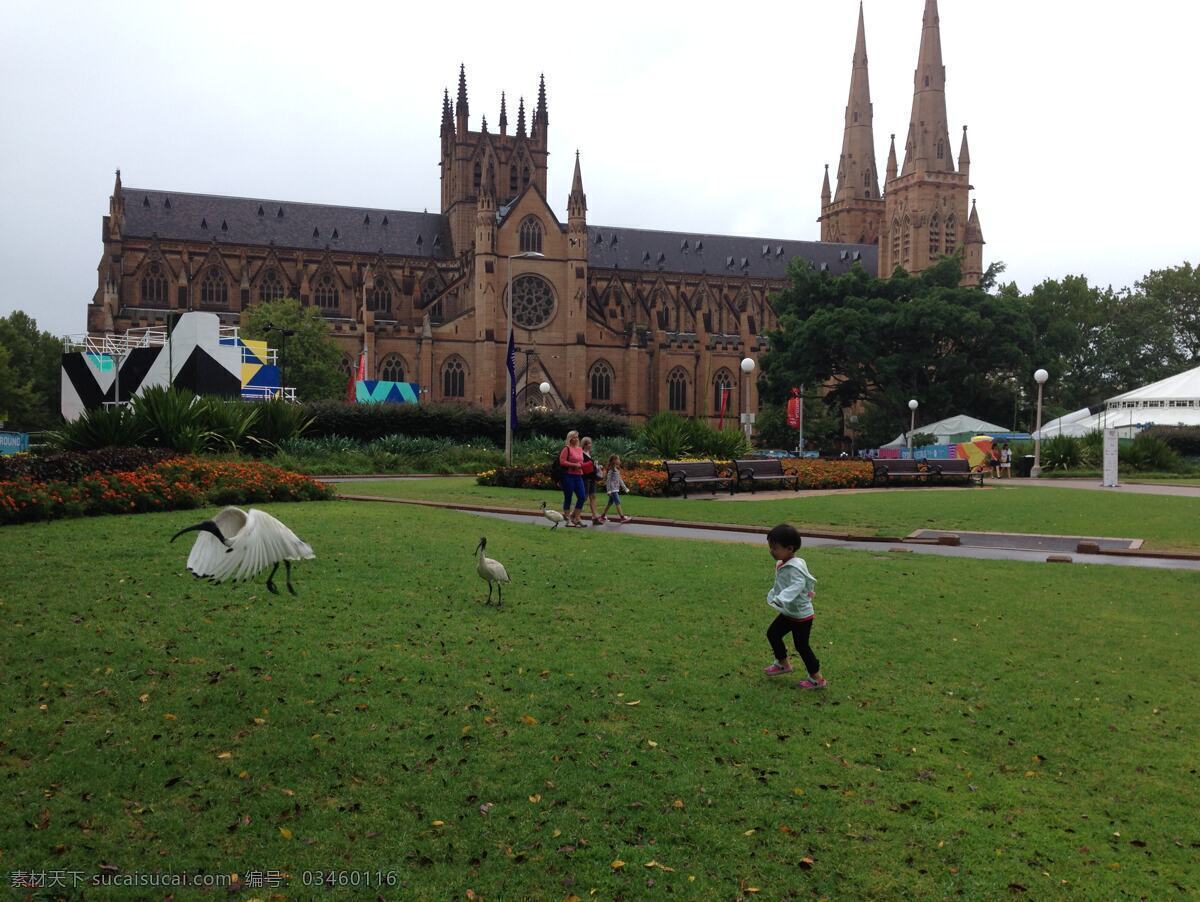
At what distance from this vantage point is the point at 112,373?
41812 millimetres

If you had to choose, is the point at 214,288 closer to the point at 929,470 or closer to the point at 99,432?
the point at 99,432

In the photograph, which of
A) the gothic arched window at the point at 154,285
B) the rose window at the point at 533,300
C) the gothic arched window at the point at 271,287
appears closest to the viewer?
the gothic arched window at the point at 154,285

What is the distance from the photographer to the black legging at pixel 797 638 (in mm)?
7523

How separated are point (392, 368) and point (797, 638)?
72.8 m

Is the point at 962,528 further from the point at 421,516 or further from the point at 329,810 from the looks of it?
the point at 329,810

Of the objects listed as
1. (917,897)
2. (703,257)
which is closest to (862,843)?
(917,897)

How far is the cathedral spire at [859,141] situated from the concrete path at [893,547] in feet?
314

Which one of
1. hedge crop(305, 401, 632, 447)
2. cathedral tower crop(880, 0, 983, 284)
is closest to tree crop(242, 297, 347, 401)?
hedge crop(305, 401, 632, 447)

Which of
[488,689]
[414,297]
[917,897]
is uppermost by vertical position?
[414,297]

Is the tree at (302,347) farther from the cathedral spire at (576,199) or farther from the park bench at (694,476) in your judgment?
the park bench at (694,476)

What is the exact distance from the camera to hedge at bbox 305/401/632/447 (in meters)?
36.3

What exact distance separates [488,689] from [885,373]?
56.4 meters

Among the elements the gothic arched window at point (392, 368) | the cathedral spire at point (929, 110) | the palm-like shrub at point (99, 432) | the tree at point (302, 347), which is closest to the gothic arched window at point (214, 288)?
the tree at point (302, 347)

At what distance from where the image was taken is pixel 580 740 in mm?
6340
